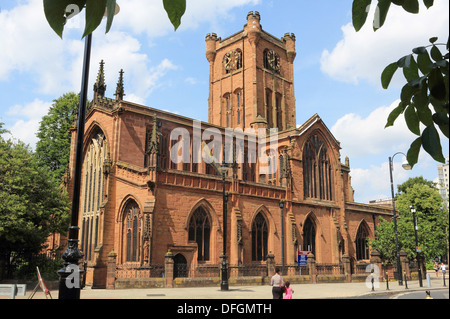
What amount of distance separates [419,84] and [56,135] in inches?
1766

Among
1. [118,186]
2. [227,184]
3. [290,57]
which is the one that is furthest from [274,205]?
[290,57]

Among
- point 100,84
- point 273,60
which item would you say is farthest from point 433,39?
point 273,60

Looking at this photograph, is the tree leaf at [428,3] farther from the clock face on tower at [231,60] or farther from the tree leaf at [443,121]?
the clock face on tower at [231,60]

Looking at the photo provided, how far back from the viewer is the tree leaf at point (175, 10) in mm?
1747

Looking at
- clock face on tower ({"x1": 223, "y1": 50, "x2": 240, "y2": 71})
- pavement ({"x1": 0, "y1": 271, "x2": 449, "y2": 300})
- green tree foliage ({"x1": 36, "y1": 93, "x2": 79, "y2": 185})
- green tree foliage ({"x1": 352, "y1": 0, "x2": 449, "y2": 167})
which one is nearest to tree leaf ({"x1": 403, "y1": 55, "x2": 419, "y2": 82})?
green tree foliage ({"x1": 352, "y1": 0, "x2": 449, "y2": 167})

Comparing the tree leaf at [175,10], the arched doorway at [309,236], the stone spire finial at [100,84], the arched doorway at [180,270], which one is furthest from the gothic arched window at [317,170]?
the tree leaf at [175,10]

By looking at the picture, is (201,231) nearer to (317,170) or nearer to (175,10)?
(317,170)

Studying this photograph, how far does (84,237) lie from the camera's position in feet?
109

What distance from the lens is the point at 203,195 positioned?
1191 inches

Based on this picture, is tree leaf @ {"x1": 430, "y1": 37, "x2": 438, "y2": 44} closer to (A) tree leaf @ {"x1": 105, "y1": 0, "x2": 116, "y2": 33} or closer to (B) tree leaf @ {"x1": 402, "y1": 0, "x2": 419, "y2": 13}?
(B) tree leaf @ {"x1": 402, "y1": 0, "x2": 419, "y2": 13}

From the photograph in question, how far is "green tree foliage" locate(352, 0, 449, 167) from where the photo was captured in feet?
6.53
